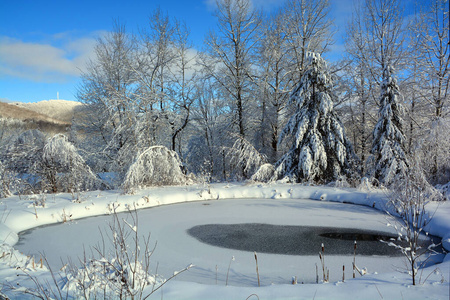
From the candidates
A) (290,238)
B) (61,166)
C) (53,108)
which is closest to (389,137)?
(290,238)

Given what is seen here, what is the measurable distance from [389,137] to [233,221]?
21.8 feet

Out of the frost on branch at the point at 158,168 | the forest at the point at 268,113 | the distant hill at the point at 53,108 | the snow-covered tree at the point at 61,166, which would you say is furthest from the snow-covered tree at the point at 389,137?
the distant hill at the point at 53,108

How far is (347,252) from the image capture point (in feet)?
15.4

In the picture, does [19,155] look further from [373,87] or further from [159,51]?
[373,87]

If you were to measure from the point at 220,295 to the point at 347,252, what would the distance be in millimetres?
2849

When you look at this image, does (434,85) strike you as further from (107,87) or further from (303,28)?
(107,87)

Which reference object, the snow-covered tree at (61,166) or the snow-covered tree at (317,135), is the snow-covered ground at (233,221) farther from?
the snow-covered tree at (61,166)

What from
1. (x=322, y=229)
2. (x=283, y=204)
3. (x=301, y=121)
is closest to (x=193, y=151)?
(x=301, y=121)

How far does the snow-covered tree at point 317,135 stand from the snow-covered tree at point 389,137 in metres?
1.21

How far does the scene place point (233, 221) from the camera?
671cm

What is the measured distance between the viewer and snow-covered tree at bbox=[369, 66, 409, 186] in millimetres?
9039

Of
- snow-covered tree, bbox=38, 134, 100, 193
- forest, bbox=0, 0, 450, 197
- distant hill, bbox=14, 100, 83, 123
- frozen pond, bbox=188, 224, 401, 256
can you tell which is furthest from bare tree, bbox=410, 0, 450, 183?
distant hill, bbox=14, 100, 83, 123

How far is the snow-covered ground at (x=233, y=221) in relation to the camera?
3.00 metres

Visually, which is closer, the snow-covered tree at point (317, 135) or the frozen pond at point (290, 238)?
the frozen pond at point (290, 238)
